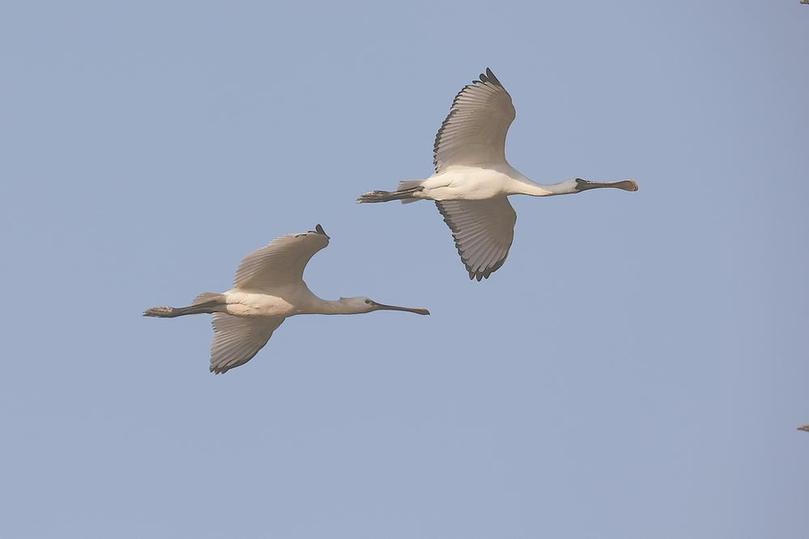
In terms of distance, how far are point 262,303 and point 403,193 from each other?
3.02m

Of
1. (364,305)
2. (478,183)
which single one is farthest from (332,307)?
(478,183)

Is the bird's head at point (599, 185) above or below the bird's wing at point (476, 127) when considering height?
below

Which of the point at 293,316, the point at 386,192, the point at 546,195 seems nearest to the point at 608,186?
the point at 546,195

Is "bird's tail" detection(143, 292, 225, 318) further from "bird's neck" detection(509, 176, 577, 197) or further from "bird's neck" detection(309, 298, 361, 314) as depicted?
"bird's neck" detection(509, 176, 577, 197)

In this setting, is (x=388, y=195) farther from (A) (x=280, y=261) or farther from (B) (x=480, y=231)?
(A) (x=280, y=261)

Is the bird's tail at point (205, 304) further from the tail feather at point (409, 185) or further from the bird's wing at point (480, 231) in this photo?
the bird's wing at point (480, 231)

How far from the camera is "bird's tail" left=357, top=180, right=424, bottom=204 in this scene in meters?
28.9

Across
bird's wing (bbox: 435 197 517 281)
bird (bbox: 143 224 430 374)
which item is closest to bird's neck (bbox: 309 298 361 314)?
bird (bbox: 143 224 430 374)

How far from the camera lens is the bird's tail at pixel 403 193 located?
2891 centimetres

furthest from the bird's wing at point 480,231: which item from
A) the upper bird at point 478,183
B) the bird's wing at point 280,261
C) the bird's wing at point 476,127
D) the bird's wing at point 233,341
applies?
the bird's wing at point 280,261

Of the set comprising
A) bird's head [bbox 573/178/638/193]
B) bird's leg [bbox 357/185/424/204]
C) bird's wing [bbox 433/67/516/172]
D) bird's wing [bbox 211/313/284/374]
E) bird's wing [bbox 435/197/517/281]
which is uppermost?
bird's wing [bbox 433/67/516/172]

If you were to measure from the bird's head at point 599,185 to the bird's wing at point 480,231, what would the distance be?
3.43 feet

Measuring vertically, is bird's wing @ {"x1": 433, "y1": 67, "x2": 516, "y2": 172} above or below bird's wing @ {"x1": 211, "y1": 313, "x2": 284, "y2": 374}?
above

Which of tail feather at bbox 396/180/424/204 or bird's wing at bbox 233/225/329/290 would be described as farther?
tail feather at bbox 396/180/424/204
